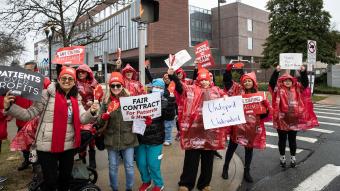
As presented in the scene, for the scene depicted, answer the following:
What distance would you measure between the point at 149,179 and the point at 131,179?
419 mm

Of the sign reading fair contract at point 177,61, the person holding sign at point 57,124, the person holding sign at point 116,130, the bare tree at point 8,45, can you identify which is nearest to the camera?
the person holding sign at point 57,124

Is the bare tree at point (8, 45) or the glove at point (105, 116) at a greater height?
the bare tree at point (8, 45)

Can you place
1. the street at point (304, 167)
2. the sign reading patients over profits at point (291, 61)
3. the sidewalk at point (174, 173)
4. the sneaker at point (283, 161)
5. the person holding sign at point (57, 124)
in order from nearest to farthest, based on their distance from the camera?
the person holding sign at point (57, 124), the sidewalk at point (174, 173), the street at point (304, 167), the sneaker at point (283, 161), the sign reading patients over profits at point (291, 61)

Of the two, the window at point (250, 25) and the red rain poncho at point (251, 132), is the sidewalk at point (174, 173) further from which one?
the window at point (250, 25)

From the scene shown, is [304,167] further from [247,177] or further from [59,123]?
[59,123]

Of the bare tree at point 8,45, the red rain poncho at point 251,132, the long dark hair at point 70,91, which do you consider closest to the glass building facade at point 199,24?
the bare tree at point 8,45

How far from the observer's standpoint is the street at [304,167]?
5.64 metres

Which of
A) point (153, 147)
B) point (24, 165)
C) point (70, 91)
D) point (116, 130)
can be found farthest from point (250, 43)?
point (70, 91)

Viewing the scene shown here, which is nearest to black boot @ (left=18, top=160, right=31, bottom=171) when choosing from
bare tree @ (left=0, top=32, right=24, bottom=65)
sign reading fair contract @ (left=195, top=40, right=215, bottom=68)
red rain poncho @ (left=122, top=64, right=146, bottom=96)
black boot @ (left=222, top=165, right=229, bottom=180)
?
red rain poncho @ (left=122, top=64, right=146, bottom=96)

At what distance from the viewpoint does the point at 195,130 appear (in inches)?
189

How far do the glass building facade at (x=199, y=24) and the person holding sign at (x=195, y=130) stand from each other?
57.4 m

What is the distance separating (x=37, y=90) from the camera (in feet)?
12.9

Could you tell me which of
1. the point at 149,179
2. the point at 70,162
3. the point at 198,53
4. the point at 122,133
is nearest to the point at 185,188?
the point at 149,179

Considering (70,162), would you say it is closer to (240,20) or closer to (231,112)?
(231,112)
